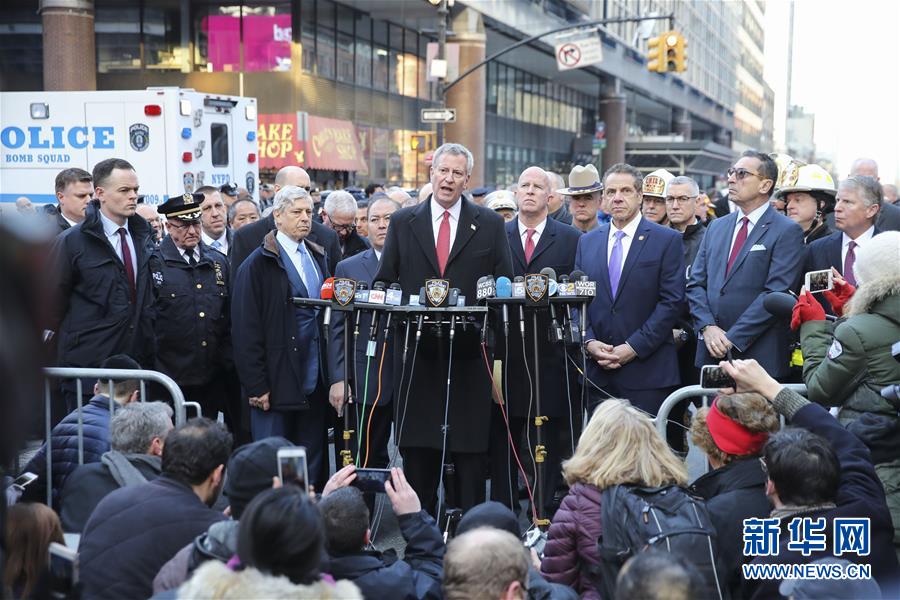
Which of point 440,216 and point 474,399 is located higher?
point 440,216

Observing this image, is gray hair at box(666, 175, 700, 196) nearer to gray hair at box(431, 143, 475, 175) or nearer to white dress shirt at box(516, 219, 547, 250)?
white dress shirt at box(516, 219, 547, 250)

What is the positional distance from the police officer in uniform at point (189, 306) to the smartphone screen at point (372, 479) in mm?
3101

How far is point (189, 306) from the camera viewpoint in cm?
741

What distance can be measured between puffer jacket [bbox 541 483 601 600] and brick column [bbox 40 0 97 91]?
2385 centimetres

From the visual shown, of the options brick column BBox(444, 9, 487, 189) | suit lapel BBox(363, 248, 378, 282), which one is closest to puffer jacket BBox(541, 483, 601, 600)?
suit lapel BBox(363, 248, 378, 282)

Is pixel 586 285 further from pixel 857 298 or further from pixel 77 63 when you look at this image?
pixel 77 63

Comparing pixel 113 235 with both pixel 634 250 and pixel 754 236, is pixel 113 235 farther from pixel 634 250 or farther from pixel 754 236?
pixel 754 236

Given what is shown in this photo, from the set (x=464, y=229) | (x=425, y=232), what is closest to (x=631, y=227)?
(x=464, y=229)

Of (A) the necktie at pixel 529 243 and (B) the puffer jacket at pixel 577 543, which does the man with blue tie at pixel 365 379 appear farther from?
(B) the puffer jacket at pixel 577 543

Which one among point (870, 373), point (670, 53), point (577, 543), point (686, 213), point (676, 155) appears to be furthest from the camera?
point (676, 155)

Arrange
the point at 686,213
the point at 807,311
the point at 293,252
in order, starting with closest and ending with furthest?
the point at 807,311
the point at 293,252
the point at 686,213

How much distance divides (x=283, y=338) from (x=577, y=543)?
10.6ft

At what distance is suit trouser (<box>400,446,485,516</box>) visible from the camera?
636 centimetres

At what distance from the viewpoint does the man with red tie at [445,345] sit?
245 inches
